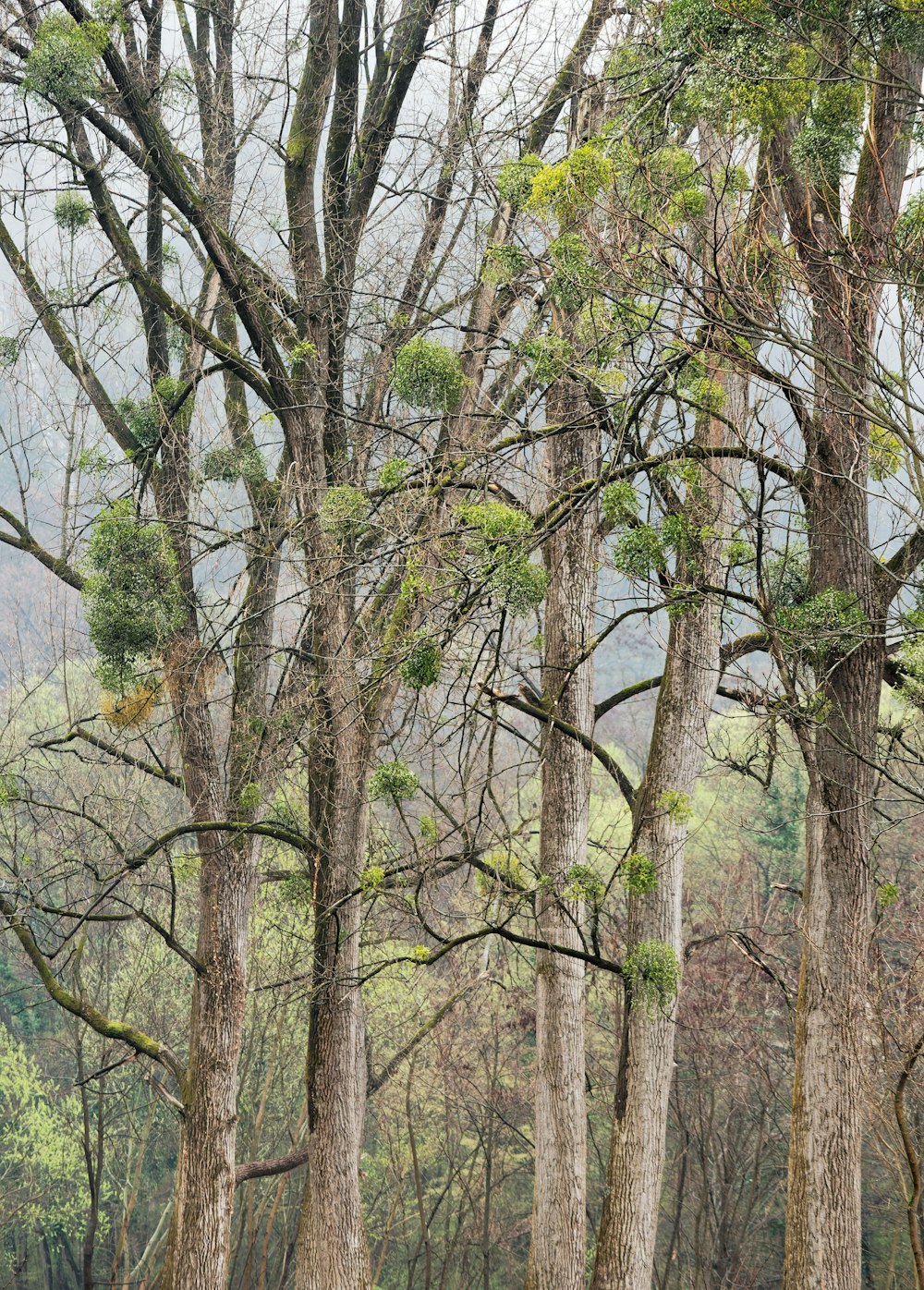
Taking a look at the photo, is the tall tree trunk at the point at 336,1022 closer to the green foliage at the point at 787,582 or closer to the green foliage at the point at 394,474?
Result: the green foliage at the point at 394,474

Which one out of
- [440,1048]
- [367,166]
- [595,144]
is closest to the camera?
[595,144]

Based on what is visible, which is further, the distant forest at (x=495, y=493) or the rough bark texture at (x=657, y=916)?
the rough bark texture at (x=657, y=916)

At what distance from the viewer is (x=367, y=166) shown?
794 centimetres

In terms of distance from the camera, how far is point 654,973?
6.12m

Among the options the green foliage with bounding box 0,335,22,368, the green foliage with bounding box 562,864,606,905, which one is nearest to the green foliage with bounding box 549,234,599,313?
the green foliage with bounding box 562,864,606,905

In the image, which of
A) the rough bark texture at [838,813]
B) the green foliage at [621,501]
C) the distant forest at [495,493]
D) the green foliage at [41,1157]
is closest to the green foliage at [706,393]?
the distant forest at [495,493]

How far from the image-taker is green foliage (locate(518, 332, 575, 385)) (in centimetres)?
517

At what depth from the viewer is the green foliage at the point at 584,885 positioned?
6.27 meters

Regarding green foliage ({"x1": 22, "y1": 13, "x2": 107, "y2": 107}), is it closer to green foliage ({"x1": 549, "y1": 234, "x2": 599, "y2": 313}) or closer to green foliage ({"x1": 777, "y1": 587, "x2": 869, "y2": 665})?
green foliage ({"x1": 549, "y1": 234, "x2": 599, "y2": 313})

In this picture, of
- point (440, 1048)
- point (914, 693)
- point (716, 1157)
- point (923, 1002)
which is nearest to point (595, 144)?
point (914, 693)

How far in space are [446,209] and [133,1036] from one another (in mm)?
6062

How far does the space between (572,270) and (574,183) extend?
335 millimetres

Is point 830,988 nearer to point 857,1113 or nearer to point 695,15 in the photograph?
point 857,1113

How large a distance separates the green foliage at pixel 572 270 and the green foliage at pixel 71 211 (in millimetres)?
3737
